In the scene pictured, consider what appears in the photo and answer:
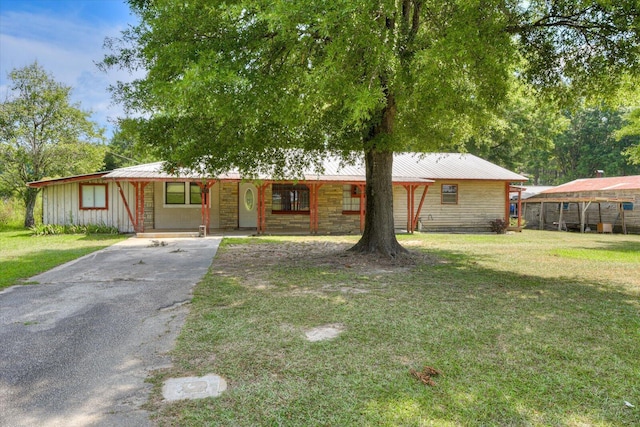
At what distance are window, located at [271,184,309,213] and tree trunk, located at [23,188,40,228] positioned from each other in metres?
11.5

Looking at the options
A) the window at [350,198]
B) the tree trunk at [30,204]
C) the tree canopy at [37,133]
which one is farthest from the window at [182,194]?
the tree trunk at [30,204]

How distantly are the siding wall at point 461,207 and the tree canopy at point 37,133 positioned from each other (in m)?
16.0

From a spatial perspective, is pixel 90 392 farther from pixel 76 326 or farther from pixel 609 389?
pixel 609 389

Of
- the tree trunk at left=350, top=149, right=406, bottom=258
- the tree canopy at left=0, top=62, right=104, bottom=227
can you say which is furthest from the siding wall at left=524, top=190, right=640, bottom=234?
the tree canopy at left=0, top=62, right=104, bottom=227

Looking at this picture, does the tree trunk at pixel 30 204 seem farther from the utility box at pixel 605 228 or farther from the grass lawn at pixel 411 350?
the utility box at pixel 605 228

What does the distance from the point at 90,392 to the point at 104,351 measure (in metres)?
0.91

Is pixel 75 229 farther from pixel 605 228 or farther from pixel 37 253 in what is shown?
pixel 605 228

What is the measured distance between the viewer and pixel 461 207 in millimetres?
20328

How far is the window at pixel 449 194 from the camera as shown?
20.2 m

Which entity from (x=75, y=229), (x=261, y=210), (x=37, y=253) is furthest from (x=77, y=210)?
(x=261, y=210)

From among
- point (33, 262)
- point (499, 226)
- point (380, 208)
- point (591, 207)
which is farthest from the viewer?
point (591, 207)

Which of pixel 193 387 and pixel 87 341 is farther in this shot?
pixel 87 341

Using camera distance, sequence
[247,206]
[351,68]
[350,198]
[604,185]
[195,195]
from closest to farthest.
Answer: [351,68], [195,195], [247,206], [350,198], [604,185]

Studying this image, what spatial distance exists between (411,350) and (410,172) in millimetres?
16863
